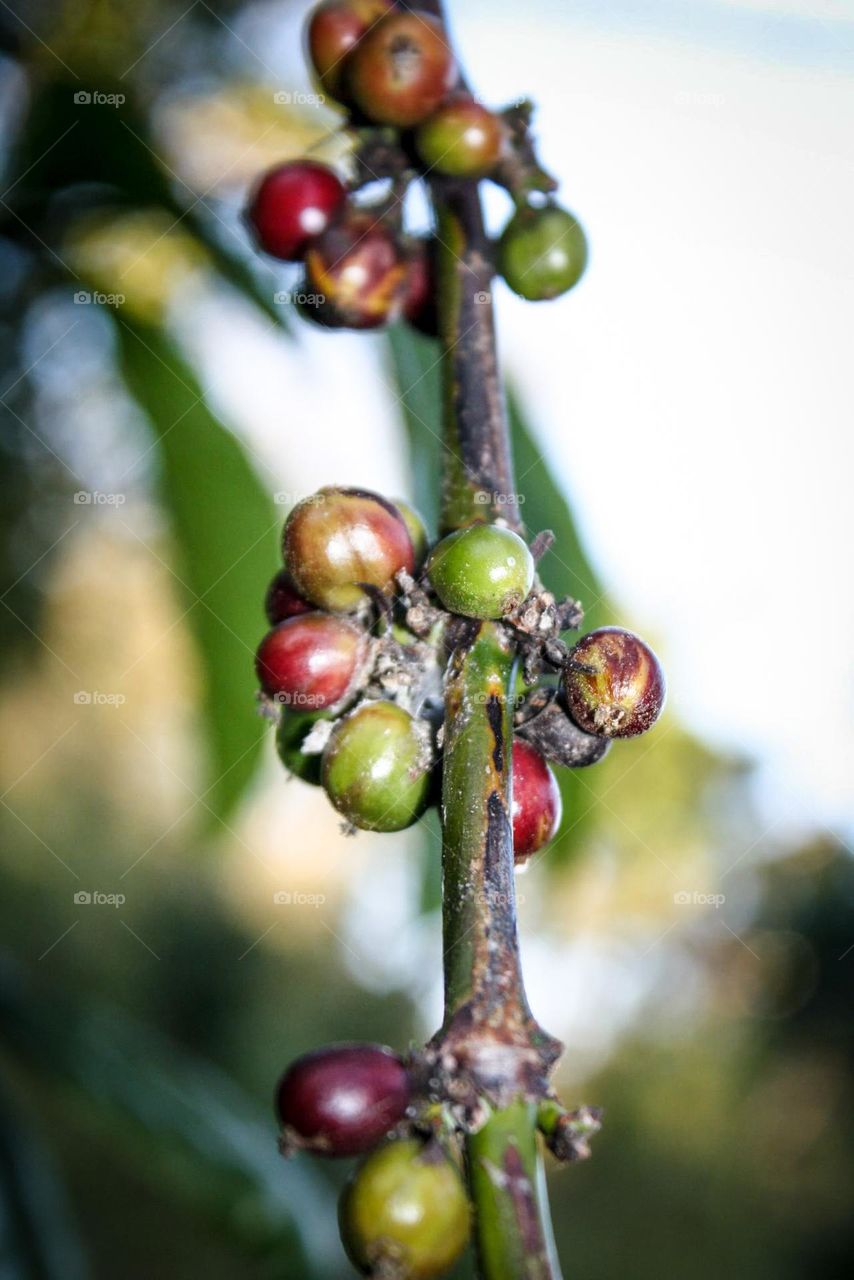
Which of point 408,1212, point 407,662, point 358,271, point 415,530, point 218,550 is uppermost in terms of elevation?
point 358,271

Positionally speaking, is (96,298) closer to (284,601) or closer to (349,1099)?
(284,601)

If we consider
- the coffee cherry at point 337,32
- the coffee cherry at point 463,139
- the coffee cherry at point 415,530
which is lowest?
the coffee cherry at point 415,530

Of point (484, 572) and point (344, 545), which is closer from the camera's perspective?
point (484, 572)

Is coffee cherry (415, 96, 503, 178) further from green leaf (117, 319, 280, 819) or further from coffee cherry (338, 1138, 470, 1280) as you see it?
coffee cherry (338, 1138, 470, 1280)

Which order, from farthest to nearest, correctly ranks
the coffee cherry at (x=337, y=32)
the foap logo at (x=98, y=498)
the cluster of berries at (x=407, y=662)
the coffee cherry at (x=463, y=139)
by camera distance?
the foap logo at (x=98, y=498), the coffee cherry at (x=337, y=32), the coffee cherry at (x=463, y=139), the cluster of berries at (x=407, y=662)

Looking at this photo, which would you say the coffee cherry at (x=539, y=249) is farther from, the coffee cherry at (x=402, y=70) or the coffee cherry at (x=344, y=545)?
the coffee cherry at (x=344, y=545)

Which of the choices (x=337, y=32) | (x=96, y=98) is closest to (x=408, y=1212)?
(x=337, y=32)

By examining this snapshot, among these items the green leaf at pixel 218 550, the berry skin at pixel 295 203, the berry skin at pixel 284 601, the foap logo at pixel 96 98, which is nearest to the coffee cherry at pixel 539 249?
the berry skin at pixel 295 203

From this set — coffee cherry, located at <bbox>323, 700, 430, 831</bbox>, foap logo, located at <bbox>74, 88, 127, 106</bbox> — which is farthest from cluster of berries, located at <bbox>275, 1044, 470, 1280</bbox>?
foap logo, located at <bbox>74, 88, 127, 106</bbox>
